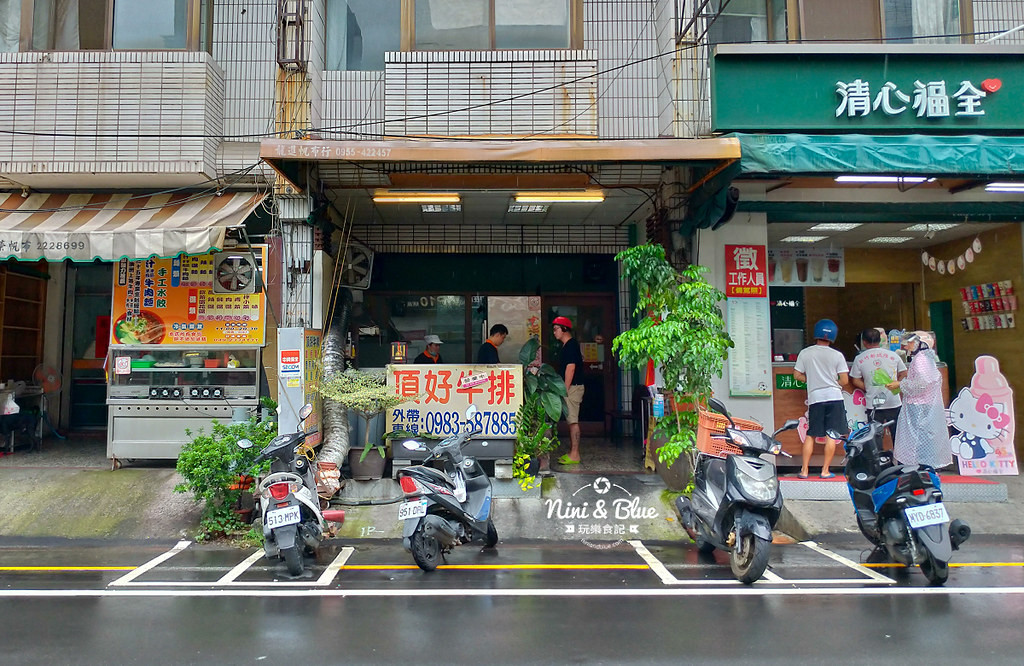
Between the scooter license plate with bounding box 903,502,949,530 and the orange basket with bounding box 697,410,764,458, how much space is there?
1.42 m

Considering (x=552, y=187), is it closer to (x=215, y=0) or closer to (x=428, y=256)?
(x=428, y=256)

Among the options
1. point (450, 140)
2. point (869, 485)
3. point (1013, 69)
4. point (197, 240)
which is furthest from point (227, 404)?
point (1013, 69)

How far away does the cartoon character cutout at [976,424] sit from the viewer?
852cm

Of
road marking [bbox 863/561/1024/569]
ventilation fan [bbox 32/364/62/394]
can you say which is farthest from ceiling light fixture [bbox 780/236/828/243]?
ventilation fan [bbox 32/364/62/394]

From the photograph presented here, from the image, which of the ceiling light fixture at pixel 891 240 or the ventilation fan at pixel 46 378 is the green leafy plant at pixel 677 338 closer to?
the ceiling light fixture at pixel 891 240

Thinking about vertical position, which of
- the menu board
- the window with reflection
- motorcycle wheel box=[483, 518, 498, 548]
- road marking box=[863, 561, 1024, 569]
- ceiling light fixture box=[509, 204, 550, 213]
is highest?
the window with reflection

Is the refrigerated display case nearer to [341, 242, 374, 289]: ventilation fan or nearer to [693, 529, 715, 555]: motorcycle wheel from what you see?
[341, 242, 374, 289]: ventilation fan

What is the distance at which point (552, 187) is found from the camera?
29.3 feet

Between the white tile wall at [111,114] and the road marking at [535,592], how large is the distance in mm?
5380

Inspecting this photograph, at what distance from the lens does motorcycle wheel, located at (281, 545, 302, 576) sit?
18.7 ft

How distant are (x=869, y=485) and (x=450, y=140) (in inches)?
241

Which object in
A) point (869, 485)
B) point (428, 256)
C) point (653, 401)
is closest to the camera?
point (869, 485)

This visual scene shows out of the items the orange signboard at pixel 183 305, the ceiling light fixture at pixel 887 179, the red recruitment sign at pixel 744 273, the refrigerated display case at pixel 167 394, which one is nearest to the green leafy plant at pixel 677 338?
the red recruitment sign at pixel 744 273

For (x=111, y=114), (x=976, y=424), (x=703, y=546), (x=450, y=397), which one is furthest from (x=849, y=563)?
(x=111, y=114)
